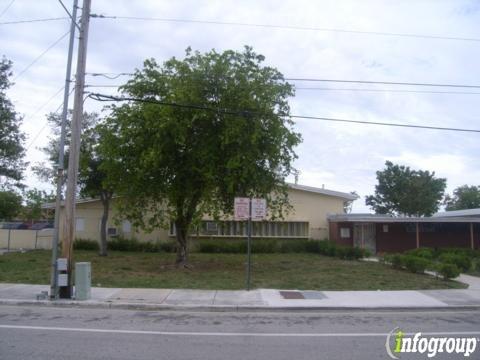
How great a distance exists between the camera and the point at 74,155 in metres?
12.5

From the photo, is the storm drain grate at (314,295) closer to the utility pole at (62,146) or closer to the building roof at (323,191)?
the utility pole at (62,146)

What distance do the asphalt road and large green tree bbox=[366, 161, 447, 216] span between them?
39.7 meters

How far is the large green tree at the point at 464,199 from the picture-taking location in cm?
7421

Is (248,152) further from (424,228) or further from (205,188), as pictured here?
(424,228)

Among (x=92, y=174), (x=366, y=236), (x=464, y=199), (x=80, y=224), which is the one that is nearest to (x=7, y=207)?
(x=92, y=174)

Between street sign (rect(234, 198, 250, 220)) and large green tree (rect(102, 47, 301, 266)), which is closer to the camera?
street sign (rect(234, 198, 250, 220))

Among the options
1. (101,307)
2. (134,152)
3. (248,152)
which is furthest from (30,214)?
(101,307)

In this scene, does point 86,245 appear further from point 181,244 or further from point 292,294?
point 292,294

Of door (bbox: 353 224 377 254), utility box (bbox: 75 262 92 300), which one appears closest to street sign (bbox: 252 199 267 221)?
utility box (bbox: 75 262 92 300)

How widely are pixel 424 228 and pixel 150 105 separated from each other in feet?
70.8

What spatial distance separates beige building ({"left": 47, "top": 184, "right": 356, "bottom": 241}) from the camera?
97.8 ft

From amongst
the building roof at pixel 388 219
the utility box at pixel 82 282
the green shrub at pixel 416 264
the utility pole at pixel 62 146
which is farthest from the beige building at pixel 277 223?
the utility box at pixel 82 282

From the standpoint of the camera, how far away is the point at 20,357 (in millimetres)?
6645

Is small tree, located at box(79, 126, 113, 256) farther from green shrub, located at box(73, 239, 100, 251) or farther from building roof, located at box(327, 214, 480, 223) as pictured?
building roof, located at box(327, 214, 480, 223)
